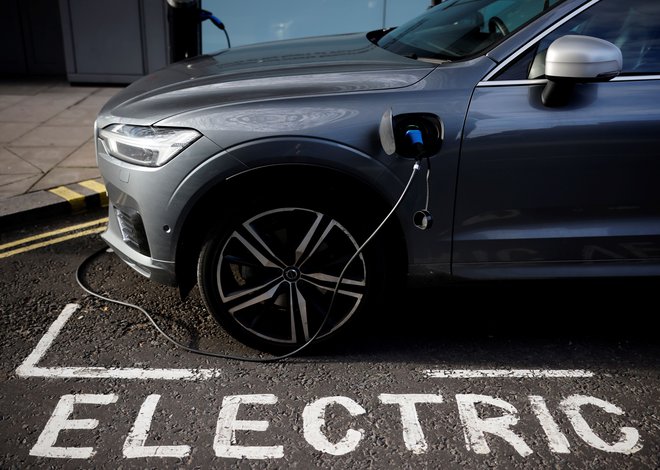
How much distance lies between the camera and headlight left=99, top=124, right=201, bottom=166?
2674 mm

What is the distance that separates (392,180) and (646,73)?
117cm

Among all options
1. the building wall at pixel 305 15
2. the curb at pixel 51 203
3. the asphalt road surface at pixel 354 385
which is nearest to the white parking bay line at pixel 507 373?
the asphalt road surface at pixel 354 385

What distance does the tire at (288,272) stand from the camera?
2.76 m

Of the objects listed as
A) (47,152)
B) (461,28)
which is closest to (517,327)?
(461,28)

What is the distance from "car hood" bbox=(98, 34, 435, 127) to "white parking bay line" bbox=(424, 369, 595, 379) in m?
1.28

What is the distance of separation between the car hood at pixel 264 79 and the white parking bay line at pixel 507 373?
1277mm

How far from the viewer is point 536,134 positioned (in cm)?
260

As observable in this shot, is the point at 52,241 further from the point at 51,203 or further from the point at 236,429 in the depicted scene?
the point at 236,429

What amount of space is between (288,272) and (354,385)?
0.57 meters

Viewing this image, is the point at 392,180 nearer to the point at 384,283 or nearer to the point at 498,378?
the point at 384,283

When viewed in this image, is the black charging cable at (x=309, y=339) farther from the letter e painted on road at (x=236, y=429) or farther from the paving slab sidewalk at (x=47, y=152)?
the paving slab sidewalk at (x=47, y=152)

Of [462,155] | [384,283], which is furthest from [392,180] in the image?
[384,283]

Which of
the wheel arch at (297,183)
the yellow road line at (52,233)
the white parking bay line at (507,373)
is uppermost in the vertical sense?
the wheel arch at (297,183)

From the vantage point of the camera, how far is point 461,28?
3213 millimetres
